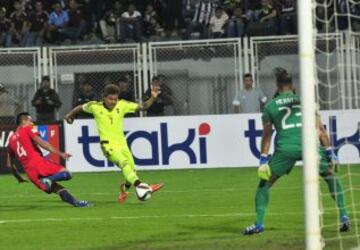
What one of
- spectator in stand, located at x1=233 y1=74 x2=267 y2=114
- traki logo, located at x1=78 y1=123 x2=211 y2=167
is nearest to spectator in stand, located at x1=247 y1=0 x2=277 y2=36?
spectator in stand, located at x1=233 y1=74 x2=267 y2=114

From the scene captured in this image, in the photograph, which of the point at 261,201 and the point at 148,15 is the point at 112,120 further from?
the point at 148,15

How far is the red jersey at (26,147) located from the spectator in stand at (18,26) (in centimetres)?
1208

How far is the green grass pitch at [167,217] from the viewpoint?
12.7 metres

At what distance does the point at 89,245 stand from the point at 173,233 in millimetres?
1336

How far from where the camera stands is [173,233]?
13.5 m

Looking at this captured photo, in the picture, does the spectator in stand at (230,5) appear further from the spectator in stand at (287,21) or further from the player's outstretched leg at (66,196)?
the player's outstretched leg at (66,196)

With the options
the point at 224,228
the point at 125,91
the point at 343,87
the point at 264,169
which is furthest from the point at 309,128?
the point at 125,91

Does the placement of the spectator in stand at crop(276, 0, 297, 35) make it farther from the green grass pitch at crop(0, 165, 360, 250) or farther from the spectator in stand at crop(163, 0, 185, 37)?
the green grass pitch at crop(0, 165, 360, 250)

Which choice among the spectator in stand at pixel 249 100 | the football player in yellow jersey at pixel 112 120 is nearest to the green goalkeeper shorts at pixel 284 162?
the football player in yellow jersey at pixel 112 120

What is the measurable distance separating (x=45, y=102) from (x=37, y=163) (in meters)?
9.17

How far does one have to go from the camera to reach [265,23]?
1093 inches

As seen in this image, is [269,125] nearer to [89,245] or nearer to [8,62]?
[89,245]

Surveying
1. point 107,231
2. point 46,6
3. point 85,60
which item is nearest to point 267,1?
point 85,60

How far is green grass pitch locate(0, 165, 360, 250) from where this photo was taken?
12664 millimetres
